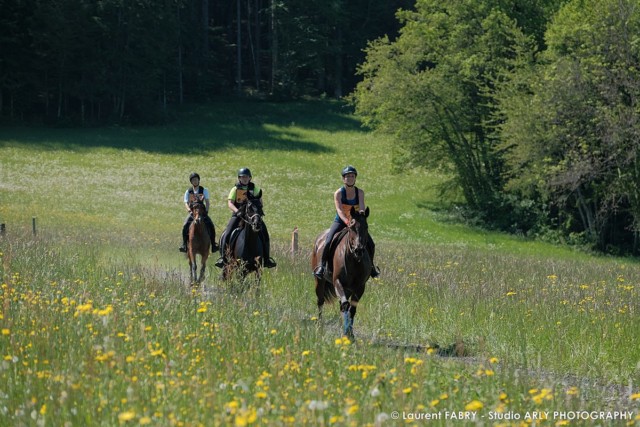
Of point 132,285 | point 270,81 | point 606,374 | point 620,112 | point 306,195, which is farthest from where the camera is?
point 270,81

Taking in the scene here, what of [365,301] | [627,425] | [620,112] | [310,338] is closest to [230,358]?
[310,338]

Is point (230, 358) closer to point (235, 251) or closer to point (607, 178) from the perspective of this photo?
point (235, 251)

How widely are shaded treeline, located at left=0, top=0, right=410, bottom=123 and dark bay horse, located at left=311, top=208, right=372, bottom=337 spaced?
4238cm

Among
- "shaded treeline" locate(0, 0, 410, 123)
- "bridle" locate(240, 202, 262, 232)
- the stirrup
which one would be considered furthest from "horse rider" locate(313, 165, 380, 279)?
"shaded treeline" locate(0, 0, 410, 123)

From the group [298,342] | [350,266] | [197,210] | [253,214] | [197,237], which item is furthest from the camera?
[197,210]

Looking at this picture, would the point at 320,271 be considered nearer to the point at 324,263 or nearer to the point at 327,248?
the point at 324,263

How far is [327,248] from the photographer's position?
13.7 m

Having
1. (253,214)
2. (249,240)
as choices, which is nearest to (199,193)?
(249,240)

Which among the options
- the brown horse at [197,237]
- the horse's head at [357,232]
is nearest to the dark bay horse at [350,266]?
the horse's head at [357,232]

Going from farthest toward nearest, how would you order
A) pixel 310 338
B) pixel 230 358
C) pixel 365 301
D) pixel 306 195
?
pixel 306 195 → pixel 365 301 → pixel 310 338 → pixel 230 358

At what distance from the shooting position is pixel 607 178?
37.5m

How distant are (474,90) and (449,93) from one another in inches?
65.3

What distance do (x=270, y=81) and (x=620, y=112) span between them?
5495cm

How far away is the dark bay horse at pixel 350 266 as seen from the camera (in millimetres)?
12484
